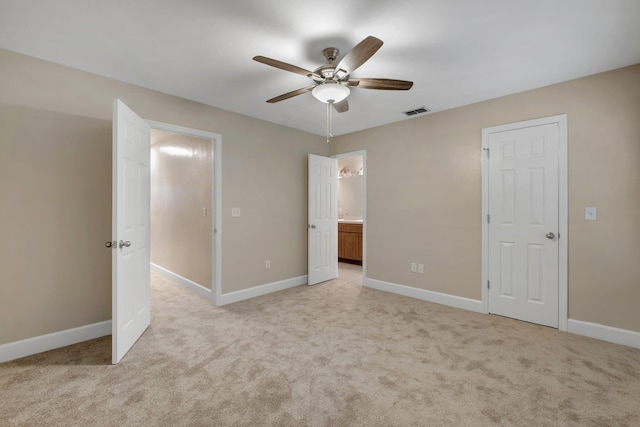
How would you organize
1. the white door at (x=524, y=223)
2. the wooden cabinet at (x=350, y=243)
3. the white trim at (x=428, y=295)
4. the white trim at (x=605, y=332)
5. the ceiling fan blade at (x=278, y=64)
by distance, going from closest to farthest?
the ceiling fan blade at (x=278, y=64) → the white trim at (x=605, y=332) → the white door at (x=524, y=223) → the white trim at (x=428, y=295) → the wooden cabinet at (x=350, y=243)

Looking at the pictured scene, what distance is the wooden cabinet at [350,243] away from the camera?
6023 mm

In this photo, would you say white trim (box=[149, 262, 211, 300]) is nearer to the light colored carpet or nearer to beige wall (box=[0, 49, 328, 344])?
the light colored carpet

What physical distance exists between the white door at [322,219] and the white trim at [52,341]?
2641 mm

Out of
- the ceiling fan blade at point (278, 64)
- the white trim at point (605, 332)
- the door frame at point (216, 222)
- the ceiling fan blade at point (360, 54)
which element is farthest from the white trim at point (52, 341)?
the white trim at point (605, 332)

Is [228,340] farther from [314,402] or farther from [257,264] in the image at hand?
[257,264]

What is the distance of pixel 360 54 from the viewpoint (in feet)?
5.97

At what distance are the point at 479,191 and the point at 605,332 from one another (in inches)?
68.1

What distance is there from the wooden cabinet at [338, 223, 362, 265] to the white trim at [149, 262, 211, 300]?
328 centimetres

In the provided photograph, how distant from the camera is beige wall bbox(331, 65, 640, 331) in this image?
8.28 ft

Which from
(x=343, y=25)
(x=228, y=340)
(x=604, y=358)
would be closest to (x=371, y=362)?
(x=228, y=340)

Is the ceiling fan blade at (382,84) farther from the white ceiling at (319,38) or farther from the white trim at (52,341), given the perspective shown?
the white trim at (52,341)

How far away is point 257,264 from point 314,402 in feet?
7.85

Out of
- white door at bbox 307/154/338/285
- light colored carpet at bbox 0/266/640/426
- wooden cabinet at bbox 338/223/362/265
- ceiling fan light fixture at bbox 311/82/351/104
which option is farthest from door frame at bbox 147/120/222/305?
wooden cabinet at bbox 338/223/362/265

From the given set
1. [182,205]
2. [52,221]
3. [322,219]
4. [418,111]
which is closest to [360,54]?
[418,111]
